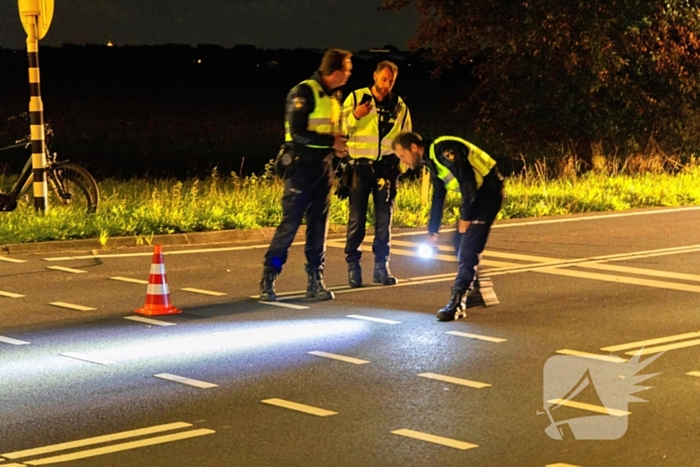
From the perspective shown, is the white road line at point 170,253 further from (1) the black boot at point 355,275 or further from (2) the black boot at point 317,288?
(2) the black boot at point 317,288

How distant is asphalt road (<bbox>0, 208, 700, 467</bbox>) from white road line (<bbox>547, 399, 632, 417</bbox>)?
21 mm

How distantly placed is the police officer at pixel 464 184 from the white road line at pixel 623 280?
2.18 meters

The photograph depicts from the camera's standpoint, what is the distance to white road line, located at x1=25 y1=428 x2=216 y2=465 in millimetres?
5824

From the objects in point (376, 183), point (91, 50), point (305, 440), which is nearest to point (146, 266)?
point (376, 183)

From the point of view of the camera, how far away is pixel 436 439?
616 cm

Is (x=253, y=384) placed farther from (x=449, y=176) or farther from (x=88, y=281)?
(x=88, y=281)

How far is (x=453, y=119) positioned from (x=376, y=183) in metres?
46.9

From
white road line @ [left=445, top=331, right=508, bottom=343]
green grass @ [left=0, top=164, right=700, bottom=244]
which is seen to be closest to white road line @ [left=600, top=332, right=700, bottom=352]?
white road line @ [left=445, top=331, right=508, bottom=343]

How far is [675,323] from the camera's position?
9.18m

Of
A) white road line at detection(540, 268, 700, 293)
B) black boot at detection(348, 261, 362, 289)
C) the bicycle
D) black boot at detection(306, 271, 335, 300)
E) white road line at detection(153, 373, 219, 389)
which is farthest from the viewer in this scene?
the bicycle

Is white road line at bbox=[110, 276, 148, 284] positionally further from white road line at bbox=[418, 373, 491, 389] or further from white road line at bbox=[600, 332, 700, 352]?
white road line at bbox=[600, 332, 700, 352]

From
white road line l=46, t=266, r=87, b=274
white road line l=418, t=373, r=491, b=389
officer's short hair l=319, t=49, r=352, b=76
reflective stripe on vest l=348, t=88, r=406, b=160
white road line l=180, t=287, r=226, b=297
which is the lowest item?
white road line l=180, t=287, r=226, b=297

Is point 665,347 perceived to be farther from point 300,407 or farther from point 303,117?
point 303,117

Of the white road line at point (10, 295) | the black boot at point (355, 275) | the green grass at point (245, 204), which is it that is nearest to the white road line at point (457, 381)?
the black boot at point (355, 275)
